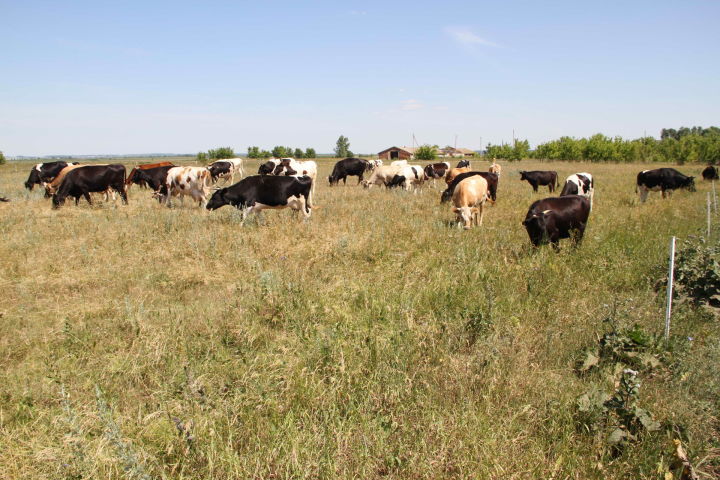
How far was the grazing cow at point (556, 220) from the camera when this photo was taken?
26.3 ft

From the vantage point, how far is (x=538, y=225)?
26.3 ft

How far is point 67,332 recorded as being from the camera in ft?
15.2

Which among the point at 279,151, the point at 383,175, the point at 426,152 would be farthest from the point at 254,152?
the point at 383,175

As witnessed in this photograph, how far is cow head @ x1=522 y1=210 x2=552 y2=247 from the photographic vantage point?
7984mm

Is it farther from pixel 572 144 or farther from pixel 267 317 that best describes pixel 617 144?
pixel 267 317

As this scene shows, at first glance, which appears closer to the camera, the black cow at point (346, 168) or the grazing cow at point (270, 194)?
the grazing cow at point (270, 194)

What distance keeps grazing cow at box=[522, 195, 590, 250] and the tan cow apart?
11370mm

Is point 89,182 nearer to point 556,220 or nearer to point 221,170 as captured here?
point 221,170

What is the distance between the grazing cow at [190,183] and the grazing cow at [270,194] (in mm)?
3967

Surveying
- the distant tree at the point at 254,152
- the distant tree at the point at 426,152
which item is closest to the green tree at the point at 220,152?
the distant tree at the point at 254,152

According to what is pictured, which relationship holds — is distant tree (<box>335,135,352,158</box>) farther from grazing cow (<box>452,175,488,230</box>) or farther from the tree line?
grazing cow (<box>452,175,488,230</box>)

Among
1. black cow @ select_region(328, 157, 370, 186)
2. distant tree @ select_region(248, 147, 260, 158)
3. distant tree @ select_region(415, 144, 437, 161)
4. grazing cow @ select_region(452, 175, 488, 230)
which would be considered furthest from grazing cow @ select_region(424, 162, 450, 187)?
distant tree @ select_region(248, 147, 260, 158)

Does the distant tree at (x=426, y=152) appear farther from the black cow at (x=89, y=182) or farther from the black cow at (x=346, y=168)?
the black cow at (x=89, y=182)

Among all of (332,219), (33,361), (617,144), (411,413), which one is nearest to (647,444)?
(411,413)
